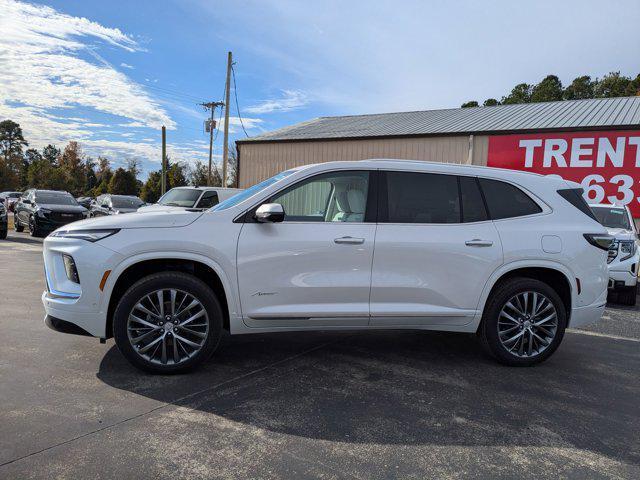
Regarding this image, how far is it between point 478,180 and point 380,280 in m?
1.41

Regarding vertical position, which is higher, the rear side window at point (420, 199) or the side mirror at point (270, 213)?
the rear side window at point (420, 199)

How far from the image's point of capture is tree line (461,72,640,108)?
A: 45.9 metres

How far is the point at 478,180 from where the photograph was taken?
4453 millimetres

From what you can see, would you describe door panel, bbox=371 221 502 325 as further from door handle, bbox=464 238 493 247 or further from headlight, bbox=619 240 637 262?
headlight, bbox=619 240 637 262

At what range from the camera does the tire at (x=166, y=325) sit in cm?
376

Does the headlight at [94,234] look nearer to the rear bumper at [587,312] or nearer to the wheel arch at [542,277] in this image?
the wheel arch at [542,277]

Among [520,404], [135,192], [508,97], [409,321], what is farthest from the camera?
[135,192]

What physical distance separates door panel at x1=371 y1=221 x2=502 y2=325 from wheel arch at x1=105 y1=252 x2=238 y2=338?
1.27m

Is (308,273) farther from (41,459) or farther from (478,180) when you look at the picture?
(41,459)

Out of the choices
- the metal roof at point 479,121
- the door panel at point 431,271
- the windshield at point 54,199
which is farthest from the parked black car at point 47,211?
the door panel at point 431,271

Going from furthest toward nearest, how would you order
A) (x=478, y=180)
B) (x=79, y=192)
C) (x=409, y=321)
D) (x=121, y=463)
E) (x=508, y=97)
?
(x=79, y=192), (x=508, y=97), (x=478, y=180), (x=409, y=321), (x=121, y=463)

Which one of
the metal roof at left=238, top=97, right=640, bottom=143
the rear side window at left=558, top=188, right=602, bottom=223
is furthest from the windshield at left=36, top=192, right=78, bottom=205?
the rear side window at left=558, top=188, right=602, bottom=223

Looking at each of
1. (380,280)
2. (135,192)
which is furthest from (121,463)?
(135,192)

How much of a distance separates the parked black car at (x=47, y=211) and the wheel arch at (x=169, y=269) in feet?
46.5
